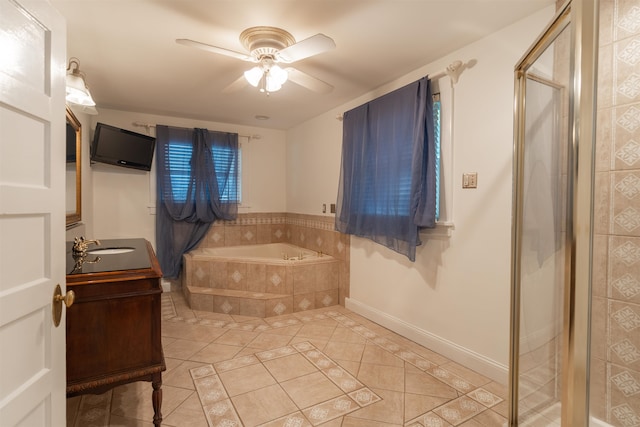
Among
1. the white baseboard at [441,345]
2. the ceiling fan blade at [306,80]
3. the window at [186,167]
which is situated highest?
the ceiling fan blade at [306,80]

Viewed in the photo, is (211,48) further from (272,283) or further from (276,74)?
(272,283)

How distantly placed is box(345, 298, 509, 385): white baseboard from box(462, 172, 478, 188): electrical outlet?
1.19m

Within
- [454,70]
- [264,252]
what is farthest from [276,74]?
[264,252]

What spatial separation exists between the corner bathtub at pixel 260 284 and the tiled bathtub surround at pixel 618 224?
94.0 inches

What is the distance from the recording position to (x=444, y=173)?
2.41 metres

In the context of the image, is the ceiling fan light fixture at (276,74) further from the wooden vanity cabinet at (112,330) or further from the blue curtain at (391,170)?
the wooden vanity cabinet at (112,330)

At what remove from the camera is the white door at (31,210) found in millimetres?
776

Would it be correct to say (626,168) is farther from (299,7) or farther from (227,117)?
(227,117)

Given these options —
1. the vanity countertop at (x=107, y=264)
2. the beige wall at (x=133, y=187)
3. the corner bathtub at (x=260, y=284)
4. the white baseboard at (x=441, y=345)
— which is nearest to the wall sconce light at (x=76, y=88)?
the vanity countertop at (x=107, y=264)

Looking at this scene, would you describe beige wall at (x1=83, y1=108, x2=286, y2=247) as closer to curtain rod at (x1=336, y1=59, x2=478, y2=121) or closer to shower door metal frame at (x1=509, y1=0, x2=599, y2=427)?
curtain rod at (x1=336, y1=59, x2=478, y2=121)

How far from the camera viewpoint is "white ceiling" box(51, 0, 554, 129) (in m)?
1.77

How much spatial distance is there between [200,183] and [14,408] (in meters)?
3.49

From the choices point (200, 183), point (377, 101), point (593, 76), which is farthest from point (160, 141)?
point (593, 76)

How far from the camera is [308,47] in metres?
1.75
